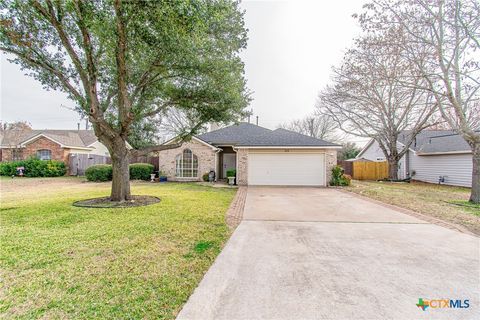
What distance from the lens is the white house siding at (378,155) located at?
19.8 m

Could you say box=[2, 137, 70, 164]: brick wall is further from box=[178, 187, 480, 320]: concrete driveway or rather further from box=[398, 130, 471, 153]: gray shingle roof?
box=[398, 130, 471, 153]: gray shingle roof

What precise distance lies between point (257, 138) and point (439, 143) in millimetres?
14795

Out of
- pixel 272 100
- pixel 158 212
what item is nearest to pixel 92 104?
pixel 158 212

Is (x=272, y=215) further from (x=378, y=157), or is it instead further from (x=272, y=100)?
(x=378, y=157)

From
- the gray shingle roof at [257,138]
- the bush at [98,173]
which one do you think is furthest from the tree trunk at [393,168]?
the bush at [98,173]

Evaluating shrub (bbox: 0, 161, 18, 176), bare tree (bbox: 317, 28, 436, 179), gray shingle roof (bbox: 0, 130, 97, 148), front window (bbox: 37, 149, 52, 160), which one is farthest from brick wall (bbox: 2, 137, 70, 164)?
bare tree (bbox: 317, 28, 436, 179)

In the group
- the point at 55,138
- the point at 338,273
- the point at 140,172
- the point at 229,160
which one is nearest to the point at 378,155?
the point at 229,160

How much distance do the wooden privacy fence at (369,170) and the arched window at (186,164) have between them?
1388 cm

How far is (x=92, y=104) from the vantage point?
271 inches

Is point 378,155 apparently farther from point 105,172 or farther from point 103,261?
point 103,261

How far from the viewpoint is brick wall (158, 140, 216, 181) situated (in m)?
15.6

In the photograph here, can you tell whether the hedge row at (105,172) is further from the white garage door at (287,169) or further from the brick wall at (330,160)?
the brick wall at (330,160)

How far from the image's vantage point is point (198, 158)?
616 inches

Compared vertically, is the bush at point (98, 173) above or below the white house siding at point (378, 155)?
below
